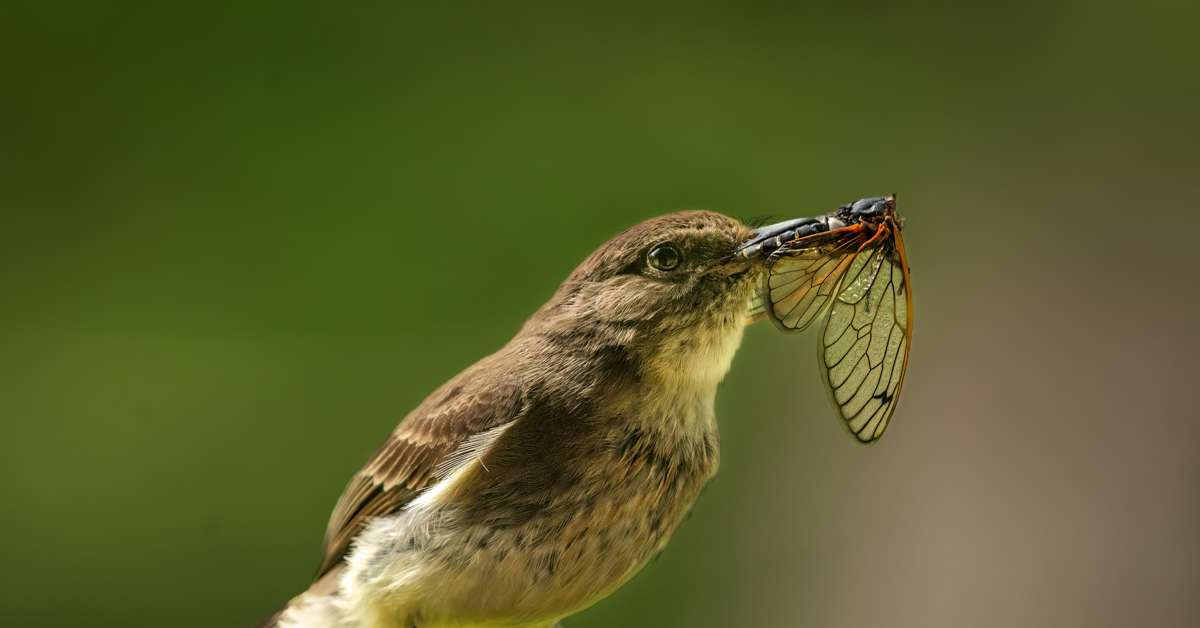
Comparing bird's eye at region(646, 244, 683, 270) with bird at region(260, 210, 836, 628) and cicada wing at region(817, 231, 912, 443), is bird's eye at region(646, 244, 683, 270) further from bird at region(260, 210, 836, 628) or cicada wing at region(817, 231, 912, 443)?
cicada wing at region(817, 231, 912, 443)

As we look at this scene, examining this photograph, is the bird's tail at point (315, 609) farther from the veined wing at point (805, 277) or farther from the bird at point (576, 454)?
the veined wing at point (805, 277)

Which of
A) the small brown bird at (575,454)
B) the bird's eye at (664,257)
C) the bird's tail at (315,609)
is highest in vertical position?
the bird's eye at (664,257)

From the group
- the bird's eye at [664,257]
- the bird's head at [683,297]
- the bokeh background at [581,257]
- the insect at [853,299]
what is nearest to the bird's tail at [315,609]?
the bird's head at [683,297]

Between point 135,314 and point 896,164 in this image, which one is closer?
point 135,314

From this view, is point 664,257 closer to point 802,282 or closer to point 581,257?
point 802,282

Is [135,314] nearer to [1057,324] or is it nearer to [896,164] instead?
[896,164]

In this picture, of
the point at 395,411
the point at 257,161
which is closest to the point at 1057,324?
the point at 395,411
